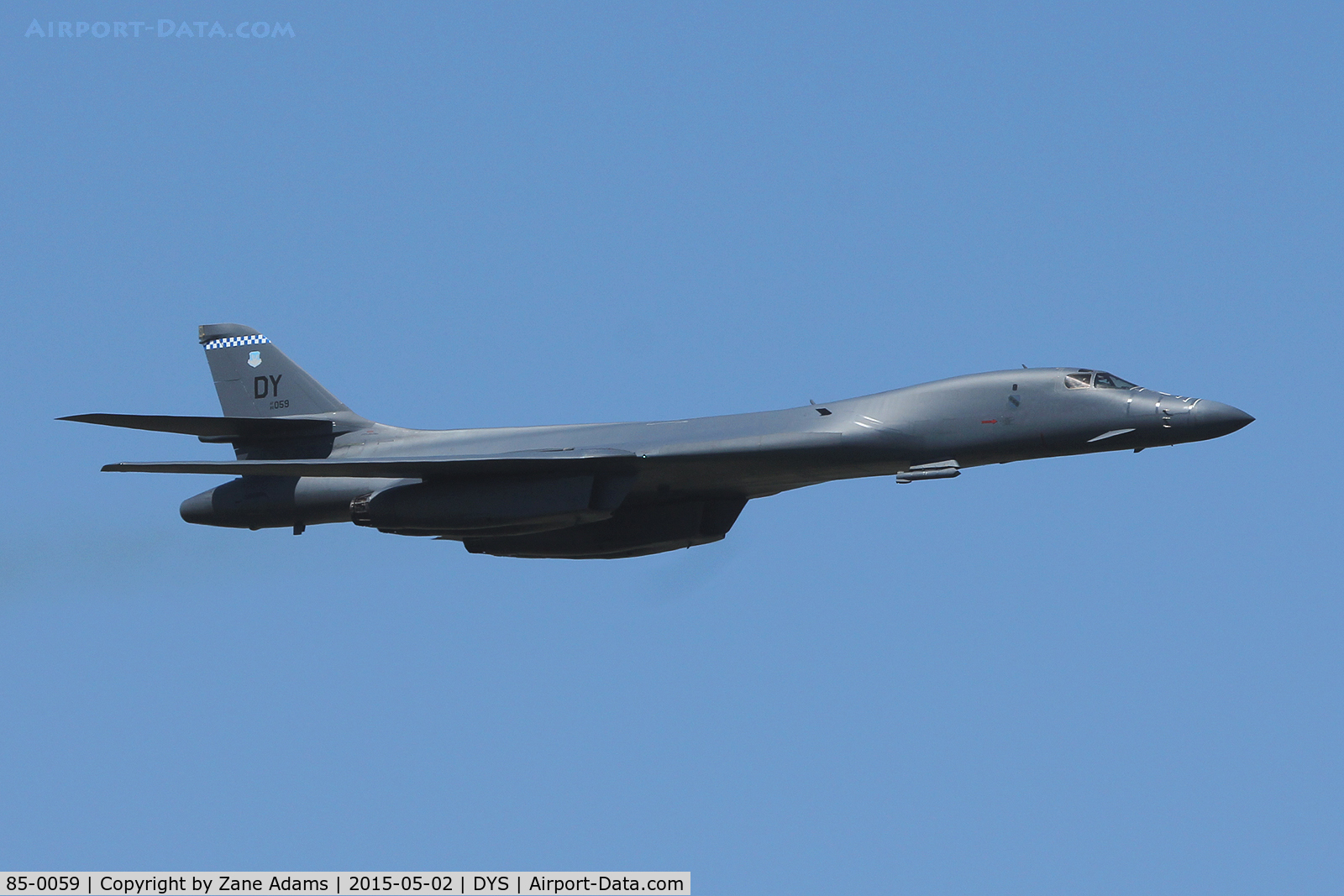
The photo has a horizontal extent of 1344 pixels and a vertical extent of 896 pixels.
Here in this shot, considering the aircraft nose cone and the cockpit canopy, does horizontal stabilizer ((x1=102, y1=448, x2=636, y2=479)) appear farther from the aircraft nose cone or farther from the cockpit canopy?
the aircraft nose cone

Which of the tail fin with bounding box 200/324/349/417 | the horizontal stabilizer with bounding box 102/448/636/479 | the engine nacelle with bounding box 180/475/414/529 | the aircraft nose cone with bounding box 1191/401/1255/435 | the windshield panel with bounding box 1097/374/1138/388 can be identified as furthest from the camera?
the tail fin with bounding box 200/324/349/417

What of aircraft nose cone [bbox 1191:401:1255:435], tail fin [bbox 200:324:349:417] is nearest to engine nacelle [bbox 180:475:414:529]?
tail fin [bbox 200:324:349:417]

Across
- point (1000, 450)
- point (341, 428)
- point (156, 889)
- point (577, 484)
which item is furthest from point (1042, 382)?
point (156, 889)

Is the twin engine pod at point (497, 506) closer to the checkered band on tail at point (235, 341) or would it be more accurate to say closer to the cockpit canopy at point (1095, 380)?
the checkered band on tail at point (235, 341)

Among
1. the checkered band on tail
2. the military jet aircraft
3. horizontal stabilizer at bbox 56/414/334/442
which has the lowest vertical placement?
the military jet aircraft

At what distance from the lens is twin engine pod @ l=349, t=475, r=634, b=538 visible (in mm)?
25312

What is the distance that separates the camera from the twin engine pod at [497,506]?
25312 millimetres

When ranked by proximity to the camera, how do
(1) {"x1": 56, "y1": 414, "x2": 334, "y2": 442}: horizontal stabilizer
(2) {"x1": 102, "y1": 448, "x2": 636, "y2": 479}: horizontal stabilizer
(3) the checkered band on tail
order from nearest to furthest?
(2) {"x1": 102, "y1": 448, "x2": 636, "y2": 479}: horizontal stabilizer → (1) {"x1": 56, "y1": 414, "x2": 334, "y2": 442}: horizontal stabilizer → (3) the checkered band on tail

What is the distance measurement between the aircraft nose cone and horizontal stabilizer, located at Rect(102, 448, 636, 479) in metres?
8.53

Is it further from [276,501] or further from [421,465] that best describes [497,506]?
[276,501]

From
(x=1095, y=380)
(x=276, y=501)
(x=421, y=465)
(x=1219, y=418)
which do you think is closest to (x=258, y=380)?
(x=276, y=501)

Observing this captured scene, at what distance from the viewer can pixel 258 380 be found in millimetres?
29859

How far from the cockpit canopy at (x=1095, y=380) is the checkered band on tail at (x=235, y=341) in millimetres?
14891

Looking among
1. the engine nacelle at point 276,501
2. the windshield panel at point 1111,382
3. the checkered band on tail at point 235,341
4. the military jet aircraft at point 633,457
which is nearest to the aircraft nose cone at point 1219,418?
the military jet aircraft at point 633,457
